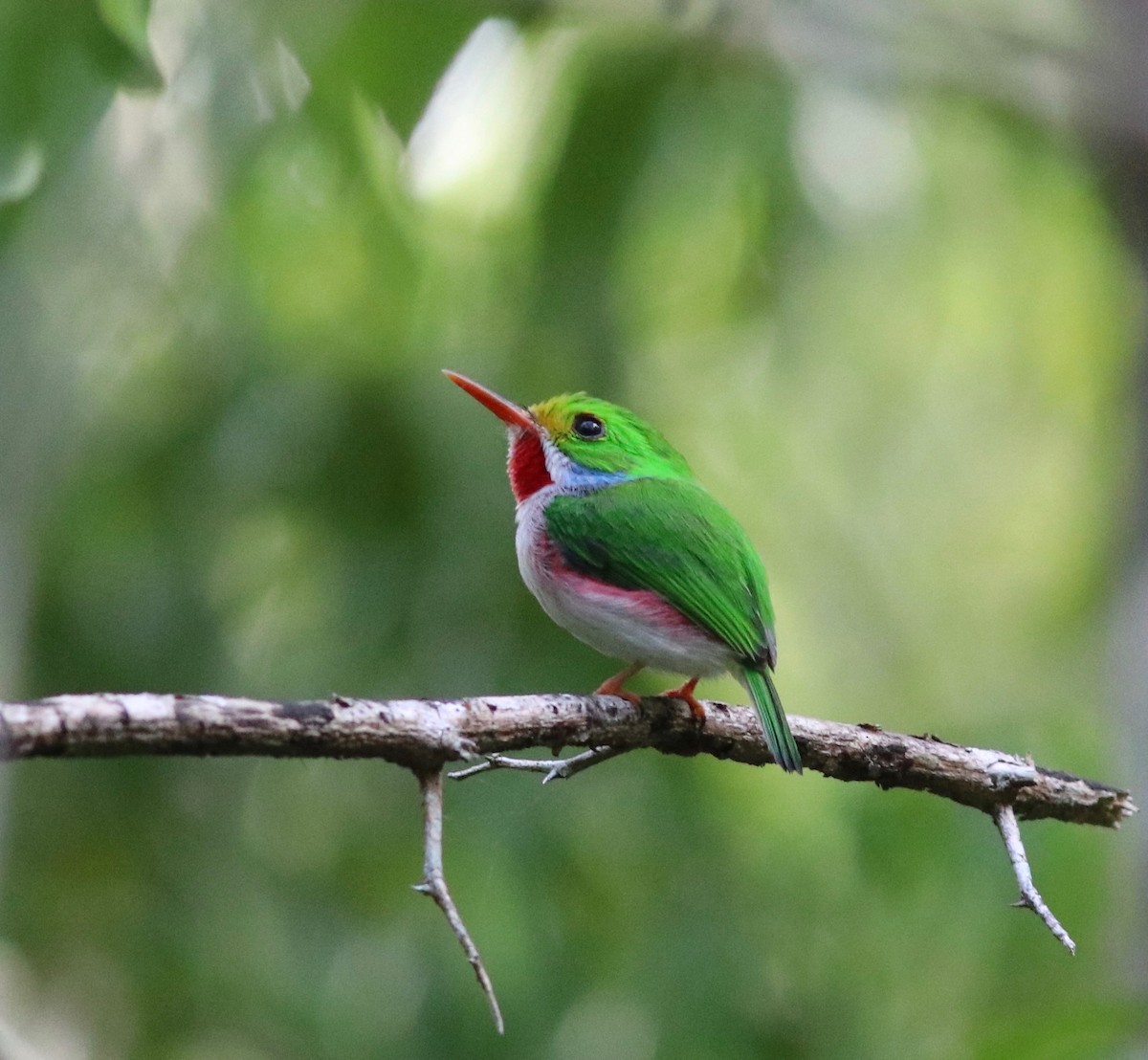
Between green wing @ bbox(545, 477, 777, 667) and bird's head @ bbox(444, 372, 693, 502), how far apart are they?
0.27m

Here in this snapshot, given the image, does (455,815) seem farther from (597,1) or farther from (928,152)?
(928,152)

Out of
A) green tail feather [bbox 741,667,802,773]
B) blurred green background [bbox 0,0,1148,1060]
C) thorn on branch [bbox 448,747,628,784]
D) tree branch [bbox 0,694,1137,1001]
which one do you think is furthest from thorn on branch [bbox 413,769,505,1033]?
blurred green background [bbox 0,0,1148,1060]

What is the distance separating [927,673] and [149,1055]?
4981 mm

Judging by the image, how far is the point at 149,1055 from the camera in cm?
522

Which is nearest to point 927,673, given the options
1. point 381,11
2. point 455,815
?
point 455,815

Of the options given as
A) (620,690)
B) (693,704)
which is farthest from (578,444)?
(693,704)

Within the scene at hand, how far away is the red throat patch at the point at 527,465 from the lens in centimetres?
456

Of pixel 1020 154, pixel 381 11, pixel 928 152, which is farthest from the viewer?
pixel 928 152

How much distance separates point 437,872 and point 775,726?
3.82ft

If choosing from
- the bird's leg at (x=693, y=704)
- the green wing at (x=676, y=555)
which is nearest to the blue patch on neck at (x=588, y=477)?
the green wing at (x=676, y=555)

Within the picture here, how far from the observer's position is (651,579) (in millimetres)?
3867

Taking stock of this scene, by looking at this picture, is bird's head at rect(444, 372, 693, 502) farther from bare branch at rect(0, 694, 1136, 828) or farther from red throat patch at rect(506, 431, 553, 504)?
bare branch at rect(0, 694, 1136, 828)

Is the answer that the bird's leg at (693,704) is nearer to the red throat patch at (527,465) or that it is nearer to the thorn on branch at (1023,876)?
the thorn on branch at (1023,876)

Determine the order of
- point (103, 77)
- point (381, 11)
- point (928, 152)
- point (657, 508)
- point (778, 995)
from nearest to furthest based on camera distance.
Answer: point (103, 77) → point (657, 508) → point (381, 11) → point (778, 995) → point (928, 152)
